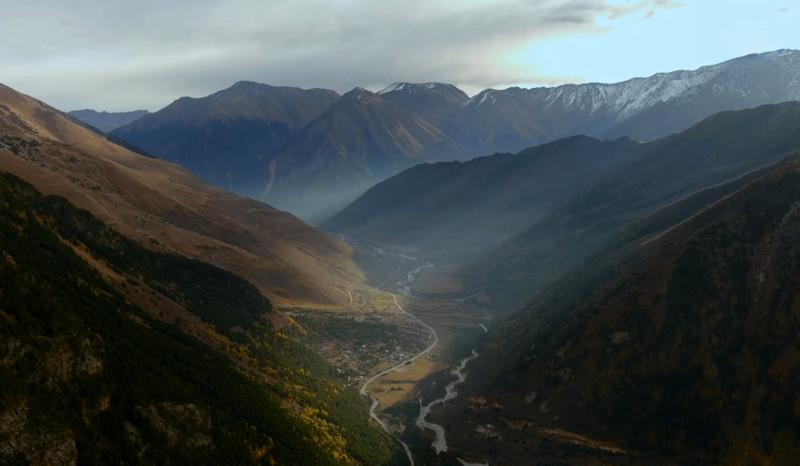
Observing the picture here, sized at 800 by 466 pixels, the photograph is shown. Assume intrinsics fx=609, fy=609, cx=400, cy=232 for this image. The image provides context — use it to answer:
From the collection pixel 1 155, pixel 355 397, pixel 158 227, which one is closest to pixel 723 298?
pixel 355 397

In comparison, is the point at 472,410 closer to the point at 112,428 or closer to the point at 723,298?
the point at 723,298

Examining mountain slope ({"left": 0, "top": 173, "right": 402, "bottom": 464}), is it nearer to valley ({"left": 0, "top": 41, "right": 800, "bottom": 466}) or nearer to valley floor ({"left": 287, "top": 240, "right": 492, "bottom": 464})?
valley ({"left": 0, "top": 41, "right": 800, "bottom": 466})

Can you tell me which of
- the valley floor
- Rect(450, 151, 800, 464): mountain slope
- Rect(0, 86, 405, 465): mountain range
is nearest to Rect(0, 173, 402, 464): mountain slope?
Rect(0, 86, 405, 465): mountain range

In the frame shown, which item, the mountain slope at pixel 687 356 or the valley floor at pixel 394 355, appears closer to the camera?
the mountain slope at pixel 687 356

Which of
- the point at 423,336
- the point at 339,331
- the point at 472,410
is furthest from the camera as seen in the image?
the point at 423,336

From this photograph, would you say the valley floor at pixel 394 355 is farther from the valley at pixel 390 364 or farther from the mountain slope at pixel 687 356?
the mountain slope at pixel 687 356

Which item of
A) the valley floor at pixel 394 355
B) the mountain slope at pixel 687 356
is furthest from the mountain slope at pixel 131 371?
the mountain slope at pixel 687 356
